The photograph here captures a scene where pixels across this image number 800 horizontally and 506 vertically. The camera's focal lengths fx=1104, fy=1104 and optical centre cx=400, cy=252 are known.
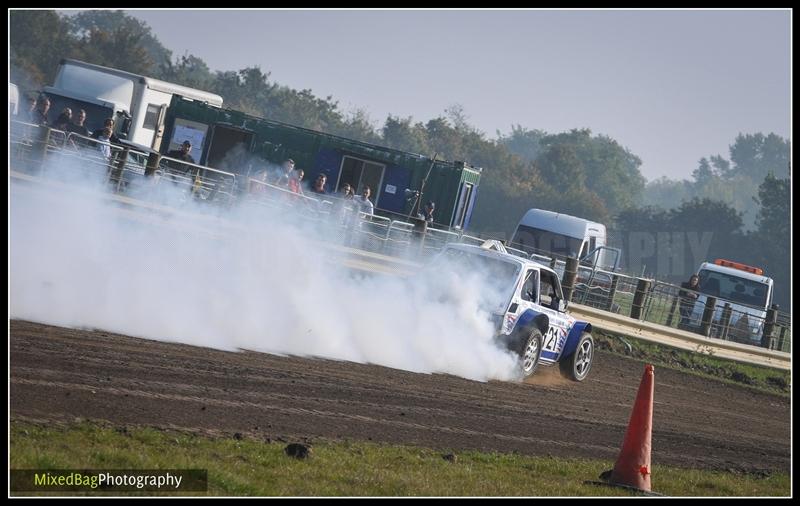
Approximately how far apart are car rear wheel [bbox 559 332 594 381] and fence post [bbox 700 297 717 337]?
10215mm

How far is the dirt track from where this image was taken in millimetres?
9156

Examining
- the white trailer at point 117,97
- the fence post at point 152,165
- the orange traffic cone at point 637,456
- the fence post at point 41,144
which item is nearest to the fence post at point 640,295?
the fence post at point 152,165

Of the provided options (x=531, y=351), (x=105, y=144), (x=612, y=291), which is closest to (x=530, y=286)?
(x=531, y=351)

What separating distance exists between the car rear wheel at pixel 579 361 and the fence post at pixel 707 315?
10.2 meters

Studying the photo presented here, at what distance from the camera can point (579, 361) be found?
17312 mm

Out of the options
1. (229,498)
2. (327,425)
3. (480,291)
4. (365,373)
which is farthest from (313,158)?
(229,498)

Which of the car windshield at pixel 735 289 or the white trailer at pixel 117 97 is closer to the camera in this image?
the white trailer at pixel 117 97

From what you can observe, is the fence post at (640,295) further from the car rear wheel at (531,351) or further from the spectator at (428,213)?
the car rear wheel at (531,351)

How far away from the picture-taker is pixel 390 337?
1519 centimetres

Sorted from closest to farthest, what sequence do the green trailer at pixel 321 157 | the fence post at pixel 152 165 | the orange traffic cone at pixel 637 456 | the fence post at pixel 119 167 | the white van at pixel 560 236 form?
the orange traffic cone at pixel 637 456, the fence post at pixel 119 167, the fence post at pixel 152 165, the green trailer at pixel 321 157, the white van at pixel 560 236

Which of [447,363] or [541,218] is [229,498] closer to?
[447,363]

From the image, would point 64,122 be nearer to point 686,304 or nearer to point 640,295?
point 640,295

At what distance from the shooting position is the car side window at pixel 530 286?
52.1ft

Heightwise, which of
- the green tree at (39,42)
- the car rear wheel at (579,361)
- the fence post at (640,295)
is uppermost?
the green tree at (39,42)
